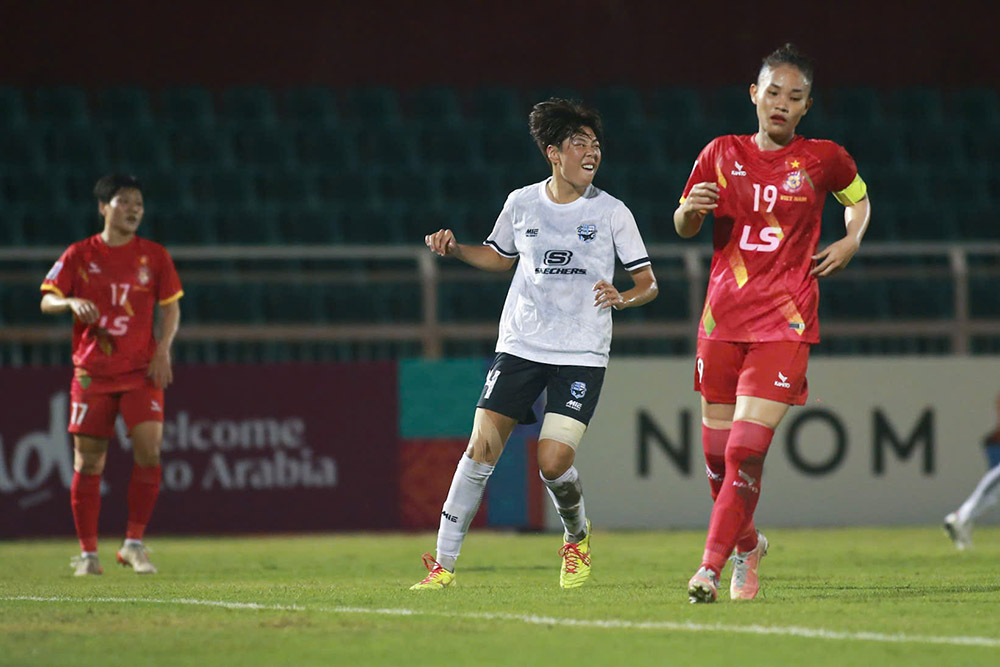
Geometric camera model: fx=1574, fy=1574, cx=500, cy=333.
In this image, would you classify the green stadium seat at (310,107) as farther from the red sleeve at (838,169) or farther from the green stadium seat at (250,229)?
the red sleeve at (838,169)

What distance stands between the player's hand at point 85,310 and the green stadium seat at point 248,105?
8.22 metres

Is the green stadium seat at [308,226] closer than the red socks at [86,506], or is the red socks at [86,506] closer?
the red socks at [86,506]

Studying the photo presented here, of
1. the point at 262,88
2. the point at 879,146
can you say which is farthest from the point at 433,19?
the point at 879,146

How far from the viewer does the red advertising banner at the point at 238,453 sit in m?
11.7

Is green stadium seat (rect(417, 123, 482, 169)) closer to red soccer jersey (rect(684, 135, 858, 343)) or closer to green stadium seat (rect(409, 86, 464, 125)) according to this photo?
green stadium seat (rect(409, 86, 464, 125))

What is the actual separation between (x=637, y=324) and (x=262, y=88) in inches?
238

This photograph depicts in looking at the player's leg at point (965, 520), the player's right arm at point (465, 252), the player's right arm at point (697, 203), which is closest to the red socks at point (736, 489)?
the player's right arm at point (697, 203)

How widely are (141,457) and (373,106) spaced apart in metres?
8.55

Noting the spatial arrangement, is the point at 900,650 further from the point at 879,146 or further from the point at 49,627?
the point at 879,146

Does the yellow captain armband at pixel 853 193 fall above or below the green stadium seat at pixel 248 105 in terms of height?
below

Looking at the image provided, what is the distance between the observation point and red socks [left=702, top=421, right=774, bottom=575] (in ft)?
19.0

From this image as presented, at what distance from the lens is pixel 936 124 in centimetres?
1727

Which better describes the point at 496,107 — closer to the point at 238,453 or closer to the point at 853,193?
the point at 238,453

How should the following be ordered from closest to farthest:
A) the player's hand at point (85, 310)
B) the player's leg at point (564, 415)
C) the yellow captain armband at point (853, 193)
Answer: the yellow captain armband at point (853, 193) → the player's leg at point (564, 415) → the player's hand at point (85, 310)
